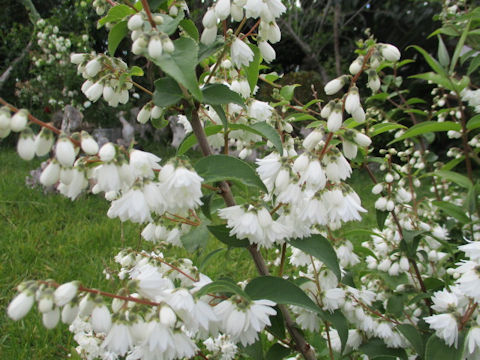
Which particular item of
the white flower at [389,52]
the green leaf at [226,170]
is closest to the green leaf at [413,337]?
the green leaf at [226,170]

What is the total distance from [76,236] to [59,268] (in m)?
0.56

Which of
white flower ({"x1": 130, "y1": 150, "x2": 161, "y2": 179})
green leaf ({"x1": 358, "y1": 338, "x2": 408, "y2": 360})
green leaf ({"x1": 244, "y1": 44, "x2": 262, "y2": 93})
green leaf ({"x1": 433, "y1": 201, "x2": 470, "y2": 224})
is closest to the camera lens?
white flower ({"x1": 130, "y1": 150, "x2": 161, "y2": 179})

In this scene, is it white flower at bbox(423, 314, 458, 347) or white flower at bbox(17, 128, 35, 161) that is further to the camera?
white flower at bbox(423, 314, 458, 347)

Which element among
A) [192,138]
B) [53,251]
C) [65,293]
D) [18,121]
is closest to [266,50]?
[192,138]

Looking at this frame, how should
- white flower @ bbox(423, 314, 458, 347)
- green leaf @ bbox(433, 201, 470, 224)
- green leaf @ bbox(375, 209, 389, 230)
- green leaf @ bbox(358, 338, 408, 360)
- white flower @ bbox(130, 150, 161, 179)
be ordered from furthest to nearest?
green leaf @ bbox(433, 201, 470, 224)
green leaf @ bbox(375, 209, 389, 230)
green leaf @ bbox(358, 338, 408, 360)
white flower @ bbox(423, 314, 458, 347)
white flower @ bbox(130, 150, 161, 179)

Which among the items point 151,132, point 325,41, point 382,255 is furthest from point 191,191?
point 151,132

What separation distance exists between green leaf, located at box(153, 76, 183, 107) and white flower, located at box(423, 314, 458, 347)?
92cm

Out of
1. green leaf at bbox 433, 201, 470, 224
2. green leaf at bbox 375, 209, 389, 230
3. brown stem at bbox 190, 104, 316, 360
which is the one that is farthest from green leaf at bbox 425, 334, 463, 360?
green leaf at bbox 433, 201, 470, 224

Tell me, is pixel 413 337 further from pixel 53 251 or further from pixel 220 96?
pixel 53 251

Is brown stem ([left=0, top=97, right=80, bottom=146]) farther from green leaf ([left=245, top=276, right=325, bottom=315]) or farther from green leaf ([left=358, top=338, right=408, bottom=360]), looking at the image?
green leaf ([left=358, top=338, right=408, bottom=360])

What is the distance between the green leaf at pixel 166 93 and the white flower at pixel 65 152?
24 cm

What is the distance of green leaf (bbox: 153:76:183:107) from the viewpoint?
96 centimetres

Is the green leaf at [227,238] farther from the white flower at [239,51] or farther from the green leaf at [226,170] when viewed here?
the white flower at [239,51]

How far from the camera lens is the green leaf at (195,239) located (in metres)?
1.12
